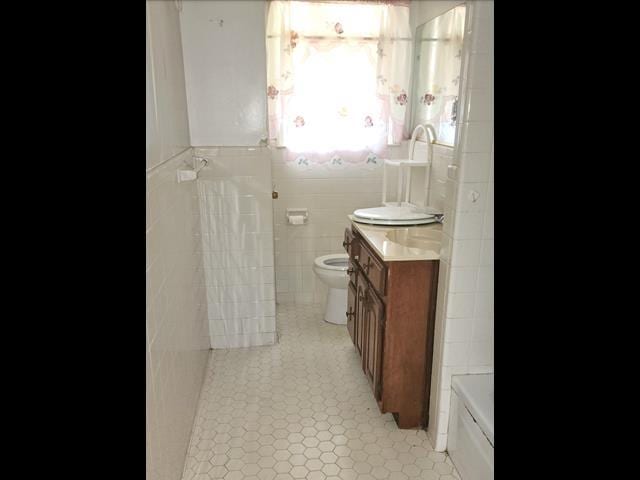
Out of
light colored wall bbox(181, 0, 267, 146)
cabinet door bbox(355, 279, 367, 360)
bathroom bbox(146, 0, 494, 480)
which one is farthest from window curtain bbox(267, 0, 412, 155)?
cabinet door bbox(355, 279, 367, 360)

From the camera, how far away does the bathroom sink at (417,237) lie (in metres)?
Answer: 2.00

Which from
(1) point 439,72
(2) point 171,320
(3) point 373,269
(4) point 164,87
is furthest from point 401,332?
(1) point 439,72

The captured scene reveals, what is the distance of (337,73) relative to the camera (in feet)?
9.46

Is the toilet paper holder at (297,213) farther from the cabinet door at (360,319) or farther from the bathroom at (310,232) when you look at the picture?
the cabinet door at (360,319)

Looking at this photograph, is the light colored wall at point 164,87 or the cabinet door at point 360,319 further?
the cabinet door at point 360,319

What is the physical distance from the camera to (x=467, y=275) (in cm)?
160

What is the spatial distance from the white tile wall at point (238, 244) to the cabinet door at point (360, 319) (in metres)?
0.57

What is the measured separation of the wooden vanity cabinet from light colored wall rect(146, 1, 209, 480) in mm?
783

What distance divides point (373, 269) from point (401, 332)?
28 centimetres

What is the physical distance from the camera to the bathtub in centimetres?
146

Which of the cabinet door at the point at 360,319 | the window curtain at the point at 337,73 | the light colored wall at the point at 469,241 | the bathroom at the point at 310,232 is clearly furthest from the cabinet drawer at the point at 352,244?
the window curtain at the point at 337,73
